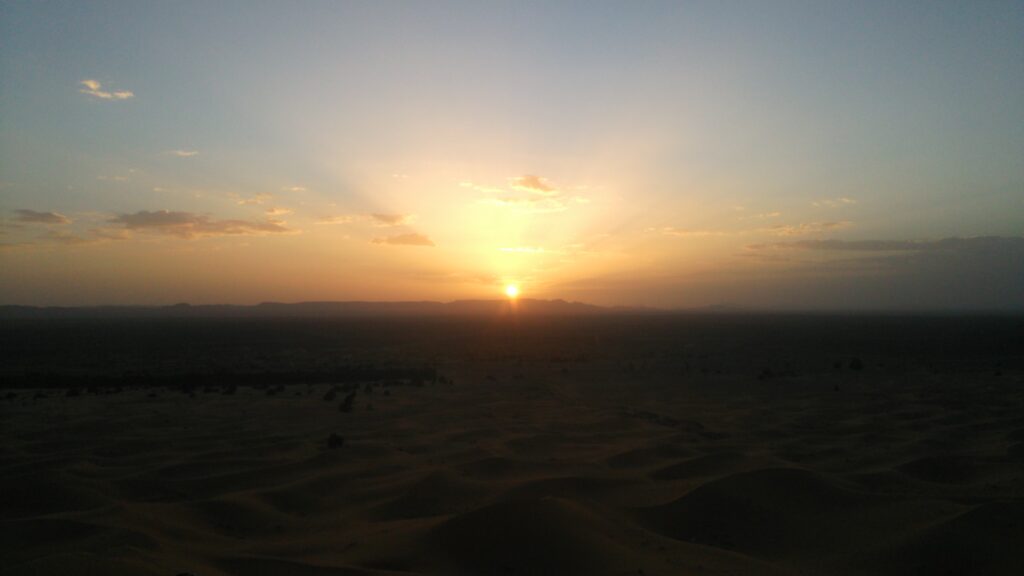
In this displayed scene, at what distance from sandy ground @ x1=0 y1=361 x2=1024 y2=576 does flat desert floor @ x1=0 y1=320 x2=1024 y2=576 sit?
4 centimetres

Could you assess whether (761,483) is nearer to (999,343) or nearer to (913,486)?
(913,486)

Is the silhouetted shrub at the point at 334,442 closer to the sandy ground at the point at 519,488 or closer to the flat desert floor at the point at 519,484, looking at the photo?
the flat desert floor at the point at 519,484

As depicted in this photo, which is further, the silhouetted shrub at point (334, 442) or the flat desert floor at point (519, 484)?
the silhouetted shrub at point (334, 442)

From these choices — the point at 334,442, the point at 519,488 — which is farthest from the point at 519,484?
the point at 334,442

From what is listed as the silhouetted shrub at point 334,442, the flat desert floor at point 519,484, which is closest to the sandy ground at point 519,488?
the flat desert floor at point 519,484

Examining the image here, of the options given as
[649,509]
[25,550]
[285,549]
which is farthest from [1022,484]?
[25,550]

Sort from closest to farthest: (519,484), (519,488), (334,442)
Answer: (519,488) → (519,484) → (334,442)

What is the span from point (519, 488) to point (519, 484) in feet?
0.74

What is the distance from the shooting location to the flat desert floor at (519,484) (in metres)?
6.43

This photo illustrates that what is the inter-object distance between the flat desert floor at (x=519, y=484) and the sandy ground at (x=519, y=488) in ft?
0.14

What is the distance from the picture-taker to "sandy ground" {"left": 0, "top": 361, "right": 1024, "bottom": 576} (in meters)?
6.41

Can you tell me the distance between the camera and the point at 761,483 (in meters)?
8.58

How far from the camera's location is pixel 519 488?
905cm

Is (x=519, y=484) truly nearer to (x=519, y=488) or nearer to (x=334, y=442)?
(x=519, y=488)
